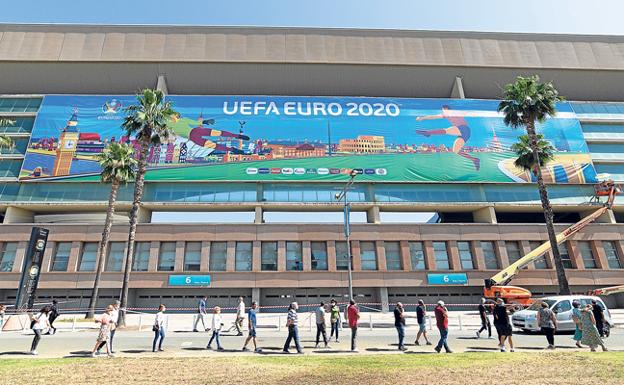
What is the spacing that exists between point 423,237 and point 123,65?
4533cm

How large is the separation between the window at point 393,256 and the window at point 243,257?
46.4ft

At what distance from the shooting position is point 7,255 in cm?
3428

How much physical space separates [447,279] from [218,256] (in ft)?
76.1

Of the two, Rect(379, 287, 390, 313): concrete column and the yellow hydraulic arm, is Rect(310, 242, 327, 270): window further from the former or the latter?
the yellow hydraulic arm

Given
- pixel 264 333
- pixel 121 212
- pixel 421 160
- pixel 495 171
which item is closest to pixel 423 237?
pixel 421 160

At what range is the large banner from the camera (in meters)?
40.4

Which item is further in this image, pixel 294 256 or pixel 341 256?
pixel 341 256

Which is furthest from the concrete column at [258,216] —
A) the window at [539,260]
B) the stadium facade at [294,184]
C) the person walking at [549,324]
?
the window at [539,260]

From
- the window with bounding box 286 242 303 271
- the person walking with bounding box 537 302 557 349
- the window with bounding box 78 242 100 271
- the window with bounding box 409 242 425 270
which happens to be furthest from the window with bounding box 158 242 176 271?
the person walking with bounding box 537 302 557 349

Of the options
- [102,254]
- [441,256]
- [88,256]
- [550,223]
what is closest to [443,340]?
[550,223]

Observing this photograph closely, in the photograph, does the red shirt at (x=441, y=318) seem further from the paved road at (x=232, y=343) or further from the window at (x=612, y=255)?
the window at (x=612, y=255)

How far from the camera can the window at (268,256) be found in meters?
35.0

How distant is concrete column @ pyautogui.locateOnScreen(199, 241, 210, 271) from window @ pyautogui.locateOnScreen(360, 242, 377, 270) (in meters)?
15.6

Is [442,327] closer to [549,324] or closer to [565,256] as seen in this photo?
Answer: [549,324]
